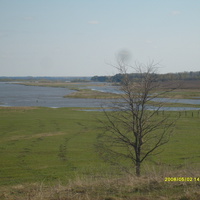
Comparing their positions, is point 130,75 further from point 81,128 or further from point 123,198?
point 81,128

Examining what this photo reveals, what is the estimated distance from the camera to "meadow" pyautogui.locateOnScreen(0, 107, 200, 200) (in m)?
8.40

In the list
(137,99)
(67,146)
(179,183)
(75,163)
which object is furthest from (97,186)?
(67,146)

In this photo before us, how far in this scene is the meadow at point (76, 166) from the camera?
840 centimetres

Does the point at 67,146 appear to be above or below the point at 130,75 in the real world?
below

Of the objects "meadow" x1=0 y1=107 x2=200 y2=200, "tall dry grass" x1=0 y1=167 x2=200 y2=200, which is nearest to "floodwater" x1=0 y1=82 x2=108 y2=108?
"meadow" x1=0 y1=107 x2=200 y2=200

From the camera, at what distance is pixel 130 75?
13.9m

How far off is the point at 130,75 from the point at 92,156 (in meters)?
9.29

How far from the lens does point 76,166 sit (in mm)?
18344
